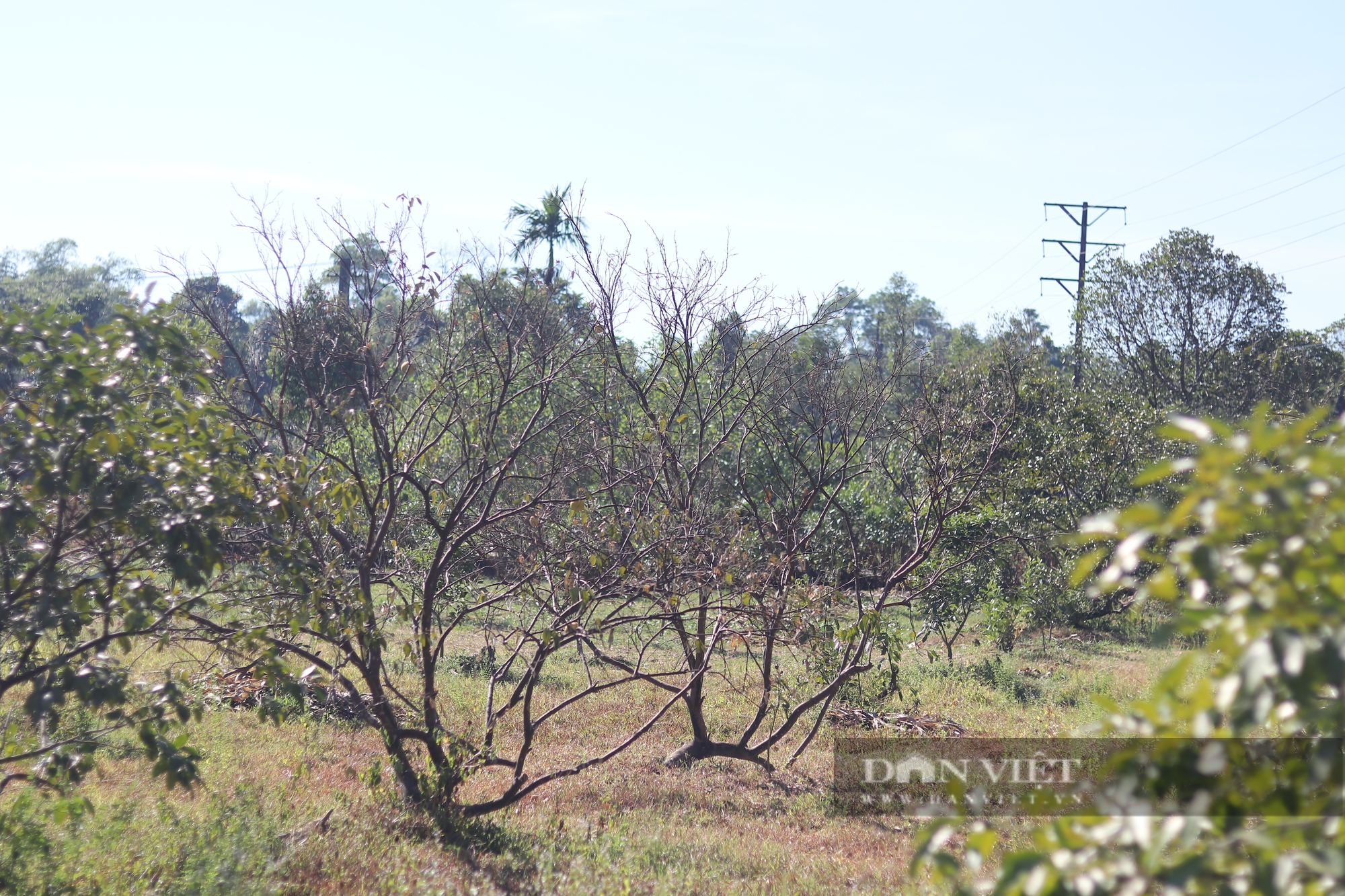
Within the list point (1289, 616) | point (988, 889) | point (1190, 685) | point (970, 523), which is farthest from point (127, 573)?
point (970, 523)

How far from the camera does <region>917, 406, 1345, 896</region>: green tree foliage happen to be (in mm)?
1448

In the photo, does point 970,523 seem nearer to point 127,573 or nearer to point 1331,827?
point 127,573

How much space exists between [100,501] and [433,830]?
321cm

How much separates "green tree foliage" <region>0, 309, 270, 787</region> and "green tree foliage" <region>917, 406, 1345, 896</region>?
3.39 m

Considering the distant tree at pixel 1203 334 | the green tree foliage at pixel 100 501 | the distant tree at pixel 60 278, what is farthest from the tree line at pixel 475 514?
the distant tree at pixel 60 278

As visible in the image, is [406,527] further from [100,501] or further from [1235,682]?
[1235,682]

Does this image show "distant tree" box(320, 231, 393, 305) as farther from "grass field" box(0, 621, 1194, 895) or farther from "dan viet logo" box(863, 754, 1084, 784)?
"dan viet logo" box(863, 754, 1084, 784)

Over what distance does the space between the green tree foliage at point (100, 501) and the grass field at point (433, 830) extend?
1.01 m

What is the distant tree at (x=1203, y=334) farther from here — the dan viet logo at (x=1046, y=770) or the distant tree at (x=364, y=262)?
the distant tree at (x=364, y=262)

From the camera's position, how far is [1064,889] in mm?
1596

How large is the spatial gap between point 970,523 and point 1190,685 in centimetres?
462

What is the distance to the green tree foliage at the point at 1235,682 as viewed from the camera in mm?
1448

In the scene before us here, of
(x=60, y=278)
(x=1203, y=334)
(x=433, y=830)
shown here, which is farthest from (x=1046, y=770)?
(x=60, y=278)

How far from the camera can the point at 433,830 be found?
6.13 meters
